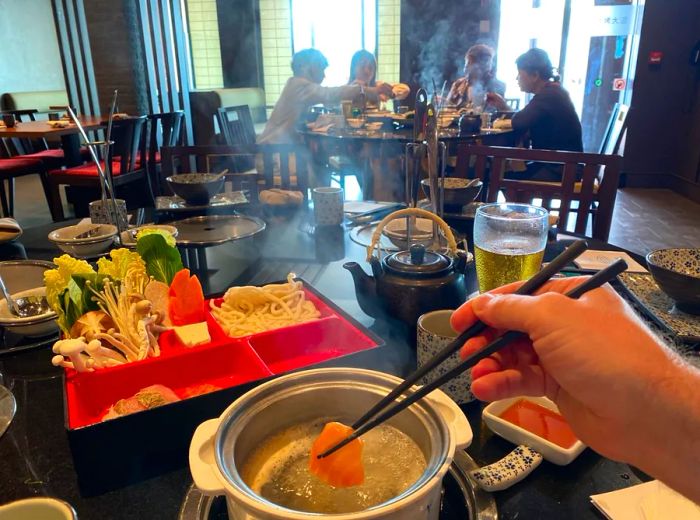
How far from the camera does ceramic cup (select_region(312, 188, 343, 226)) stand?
5.87ft

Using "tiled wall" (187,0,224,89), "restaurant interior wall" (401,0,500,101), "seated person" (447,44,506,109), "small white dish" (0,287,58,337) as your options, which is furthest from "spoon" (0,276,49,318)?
"tiled wall" (187,0,224,89)

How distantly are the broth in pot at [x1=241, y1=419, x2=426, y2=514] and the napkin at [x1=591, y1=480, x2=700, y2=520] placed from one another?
259 mm

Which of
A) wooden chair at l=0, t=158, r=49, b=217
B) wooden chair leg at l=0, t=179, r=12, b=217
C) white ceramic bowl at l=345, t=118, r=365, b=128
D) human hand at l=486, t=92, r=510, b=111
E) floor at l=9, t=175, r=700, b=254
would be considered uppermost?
human hand at l=486, t=92, r=510, b=111

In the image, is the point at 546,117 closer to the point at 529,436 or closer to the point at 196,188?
the point at 196,188

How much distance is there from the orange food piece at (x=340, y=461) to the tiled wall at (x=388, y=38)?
9.18m

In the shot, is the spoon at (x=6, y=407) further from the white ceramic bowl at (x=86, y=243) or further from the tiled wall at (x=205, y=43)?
the tiled wall at (x=205, y=43)

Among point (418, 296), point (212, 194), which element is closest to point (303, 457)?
point (418, 296)

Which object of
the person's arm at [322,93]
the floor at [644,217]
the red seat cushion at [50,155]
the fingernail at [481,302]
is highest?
the person's arm at [322,93]

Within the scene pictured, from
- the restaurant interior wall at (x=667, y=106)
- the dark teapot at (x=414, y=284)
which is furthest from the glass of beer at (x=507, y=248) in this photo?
the restaurant interior wall at (x=667, y=106)

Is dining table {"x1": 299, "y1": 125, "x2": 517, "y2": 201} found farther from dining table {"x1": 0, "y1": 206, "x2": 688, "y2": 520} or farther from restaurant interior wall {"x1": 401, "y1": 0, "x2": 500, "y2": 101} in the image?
restaurant interior wall {"x1": 401, "y1": 0, "x2": 500, "y2": 101}

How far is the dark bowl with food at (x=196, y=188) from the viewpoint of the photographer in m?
1.83

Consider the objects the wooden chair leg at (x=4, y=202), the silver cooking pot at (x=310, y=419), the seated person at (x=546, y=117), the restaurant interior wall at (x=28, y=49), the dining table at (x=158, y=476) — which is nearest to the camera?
the silver cooking pot at (x=310, y=419)

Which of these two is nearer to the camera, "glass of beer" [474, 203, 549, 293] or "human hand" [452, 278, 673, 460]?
"human hand" [452, 278, 673, 460]

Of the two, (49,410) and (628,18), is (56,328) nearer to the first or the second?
(49,410)
